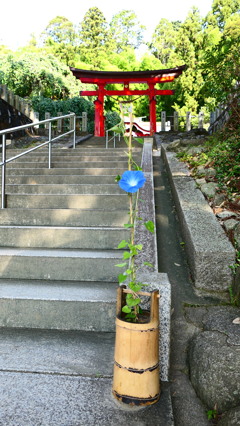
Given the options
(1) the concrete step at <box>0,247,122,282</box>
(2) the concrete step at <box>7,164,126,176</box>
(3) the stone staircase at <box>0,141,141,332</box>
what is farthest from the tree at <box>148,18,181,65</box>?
(1) the concrete step at <box>0,247,122,282</box>

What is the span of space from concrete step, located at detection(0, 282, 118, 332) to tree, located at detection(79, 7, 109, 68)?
93.3 feet

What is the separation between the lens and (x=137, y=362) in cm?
160

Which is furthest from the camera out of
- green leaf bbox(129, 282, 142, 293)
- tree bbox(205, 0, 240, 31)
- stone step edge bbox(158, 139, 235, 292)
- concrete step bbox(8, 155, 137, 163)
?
tree bbox(205, 0, 240, 31)

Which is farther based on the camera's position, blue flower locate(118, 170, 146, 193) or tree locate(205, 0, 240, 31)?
tree locate(205, 0, 240, 31)

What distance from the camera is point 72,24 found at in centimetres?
3844

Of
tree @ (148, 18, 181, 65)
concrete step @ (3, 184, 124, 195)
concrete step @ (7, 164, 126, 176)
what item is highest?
tree @ (148, 18, 181, 65)

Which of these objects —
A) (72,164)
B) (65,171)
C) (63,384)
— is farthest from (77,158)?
(63,384)

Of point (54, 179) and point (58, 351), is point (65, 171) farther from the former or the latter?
point (58, 351)

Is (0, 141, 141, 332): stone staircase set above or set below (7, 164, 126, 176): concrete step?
below

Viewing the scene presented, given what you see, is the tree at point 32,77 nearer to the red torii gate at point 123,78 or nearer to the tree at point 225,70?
the red torii gate at point 123,78

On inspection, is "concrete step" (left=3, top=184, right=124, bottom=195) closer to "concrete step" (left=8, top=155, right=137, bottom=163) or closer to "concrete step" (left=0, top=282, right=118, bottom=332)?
"concrete step" (left=8, top=155, right=137, bottom=163)

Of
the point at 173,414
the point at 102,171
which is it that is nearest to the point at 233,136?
the point at 102,171

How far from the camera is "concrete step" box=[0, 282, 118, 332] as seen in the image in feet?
7.65

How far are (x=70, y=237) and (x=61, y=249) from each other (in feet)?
0.47
